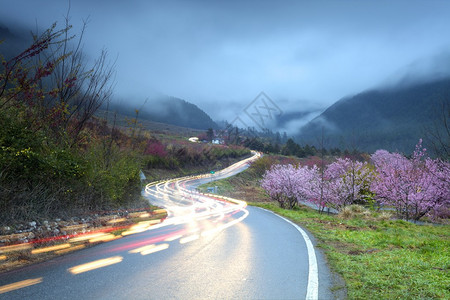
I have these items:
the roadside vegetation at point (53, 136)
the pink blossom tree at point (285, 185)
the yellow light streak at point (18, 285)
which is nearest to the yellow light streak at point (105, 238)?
the roadside vegetation at point (53, 136)

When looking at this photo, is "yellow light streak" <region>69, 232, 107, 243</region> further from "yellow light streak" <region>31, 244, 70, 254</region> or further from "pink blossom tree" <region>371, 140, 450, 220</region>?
"pink blossom tree" <region>371, 140, 450, 220</region>

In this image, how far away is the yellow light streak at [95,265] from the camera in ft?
15.5

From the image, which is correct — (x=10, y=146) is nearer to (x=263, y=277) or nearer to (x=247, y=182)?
(x=263, y=277)

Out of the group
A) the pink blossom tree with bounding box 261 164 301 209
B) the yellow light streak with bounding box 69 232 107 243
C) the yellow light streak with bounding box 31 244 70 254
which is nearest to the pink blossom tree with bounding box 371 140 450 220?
the pink blossom tree with bounding box 261 164 301 209

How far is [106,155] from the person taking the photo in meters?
12.7

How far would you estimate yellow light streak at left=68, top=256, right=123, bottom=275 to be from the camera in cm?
473

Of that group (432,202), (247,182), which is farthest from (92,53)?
(247,182)

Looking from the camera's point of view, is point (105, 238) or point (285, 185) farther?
point (285, 185)

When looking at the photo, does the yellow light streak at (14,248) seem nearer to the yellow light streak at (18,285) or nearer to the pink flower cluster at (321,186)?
the yellow light streak at (18,285)

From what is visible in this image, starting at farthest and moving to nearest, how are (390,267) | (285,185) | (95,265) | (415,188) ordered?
(285,185) < (415,188) < (390,267) < (95,265)

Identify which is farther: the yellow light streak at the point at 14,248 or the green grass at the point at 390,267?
the yellow light streak at the point at 14,248

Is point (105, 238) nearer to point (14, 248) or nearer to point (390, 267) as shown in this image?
point (14, 248)

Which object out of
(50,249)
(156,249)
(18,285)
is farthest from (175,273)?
(50,249)

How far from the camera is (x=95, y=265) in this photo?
507 cm
